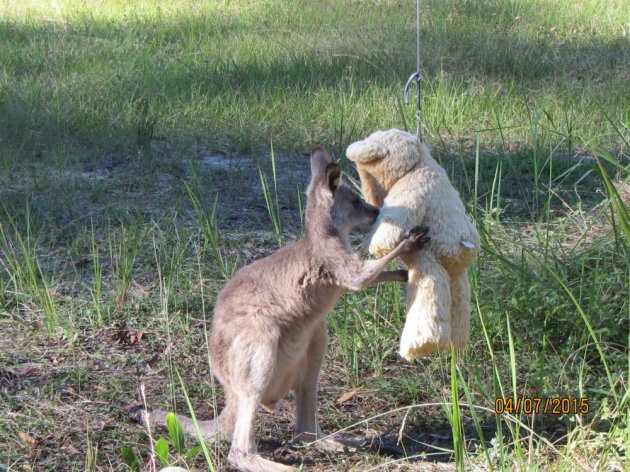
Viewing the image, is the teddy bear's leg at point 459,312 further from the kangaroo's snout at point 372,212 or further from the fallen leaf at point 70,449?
the fallen leaf at point 70,449

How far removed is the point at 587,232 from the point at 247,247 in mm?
1932

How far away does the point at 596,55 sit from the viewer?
8.58 meters

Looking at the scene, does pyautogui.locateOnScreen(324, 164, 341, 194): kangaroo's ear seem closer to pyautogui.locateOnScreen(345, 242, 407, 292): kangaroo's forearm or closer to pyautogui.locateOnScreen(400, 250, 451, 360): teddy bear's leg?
pyautogui.locateOnScreen(345, 242, 407, 292): kangaroo's forearm

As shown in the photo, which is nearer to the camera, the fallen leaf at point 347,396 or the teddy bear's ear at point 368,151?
the teddy bear's ear at point 368,151

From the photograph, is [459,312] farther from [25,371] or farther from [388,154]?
[25,371]

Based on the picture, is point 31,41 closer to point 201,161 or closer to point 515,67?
point 201,161

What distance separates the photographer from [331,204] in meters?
3.27

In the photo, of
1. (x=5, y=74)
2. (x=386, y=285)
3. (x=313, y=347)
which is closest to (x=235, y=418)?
(x=313, y=347)

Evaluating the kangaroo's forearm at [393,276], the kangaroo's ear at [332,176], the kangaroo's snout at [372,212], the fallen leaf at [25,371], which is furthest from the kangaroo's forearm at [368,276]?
the fallen leaf at [25,371]

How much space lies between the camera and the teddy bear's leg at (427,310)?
2854 mm

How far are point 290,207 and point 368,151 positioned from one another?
296cm
